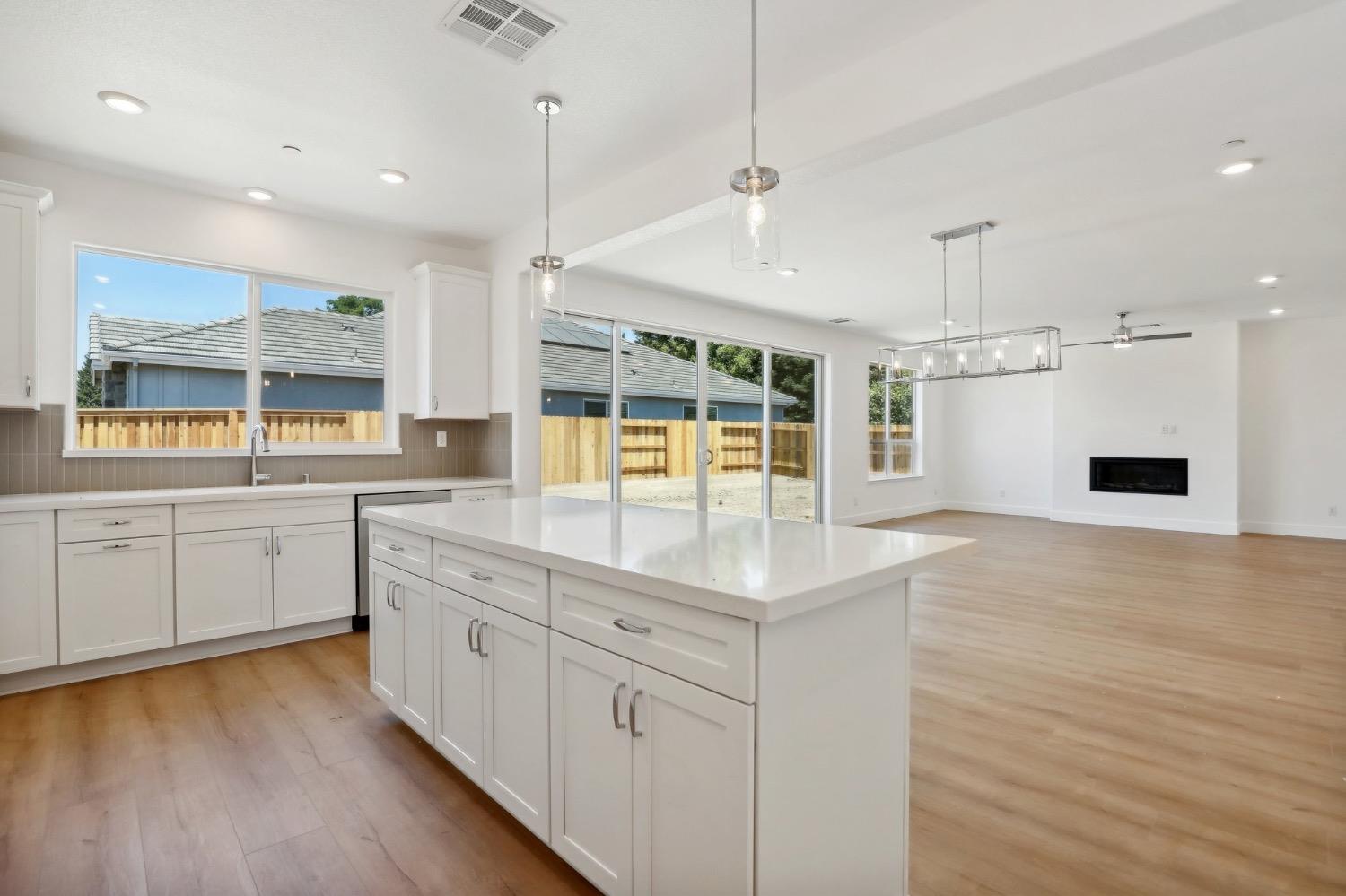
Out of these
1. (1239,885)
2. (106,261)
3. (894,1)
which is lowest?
(1239,885)

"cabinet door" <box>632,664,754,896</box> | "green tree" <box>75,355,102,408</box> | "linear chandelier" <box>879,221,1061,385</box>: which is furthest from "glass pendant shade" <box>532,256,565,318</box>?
"linear chandelier" <box>879,221,1061,385</box>

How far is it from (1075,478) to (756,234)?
30.4 feet

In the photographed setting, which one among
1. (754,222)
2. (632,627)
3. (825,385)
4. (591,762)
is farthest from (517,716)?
(825,385)

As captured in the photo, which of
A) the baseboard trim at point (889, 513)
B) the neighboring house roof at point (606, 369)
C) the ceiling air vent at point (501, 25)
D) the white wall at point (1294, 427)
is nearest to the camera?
the ceiling air vent at point (501, 25)

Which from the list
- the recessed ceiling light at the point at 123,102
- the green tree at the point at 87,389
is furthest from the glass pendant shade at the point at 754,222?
the green tree at the point at 87,389

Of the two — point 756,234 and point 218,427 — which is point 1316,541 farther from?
point 218,427

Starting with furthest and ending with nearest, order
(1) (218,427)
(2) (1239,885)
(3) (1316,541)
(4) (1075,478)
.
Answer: (4) (1075,478), (3) (1316,541), (1) (218,427), (2) (1239,885)

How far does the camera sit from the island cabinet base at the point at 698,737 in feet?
4.21

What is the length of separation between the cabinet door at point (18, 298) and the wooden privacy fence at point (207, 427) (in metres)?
0.40

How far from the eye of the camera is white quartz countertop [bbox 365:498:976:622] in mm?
1307

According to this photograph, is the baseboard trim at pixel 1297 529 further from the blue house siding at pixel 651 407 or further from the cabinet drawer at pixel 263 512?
the cabinet drawer at pixel 263 512

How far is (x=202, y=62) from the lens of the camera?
2586 mm

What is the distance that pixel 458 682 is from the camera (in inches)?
84.7

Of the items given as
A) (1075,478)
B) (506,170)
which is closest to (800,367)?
(1075,478)
